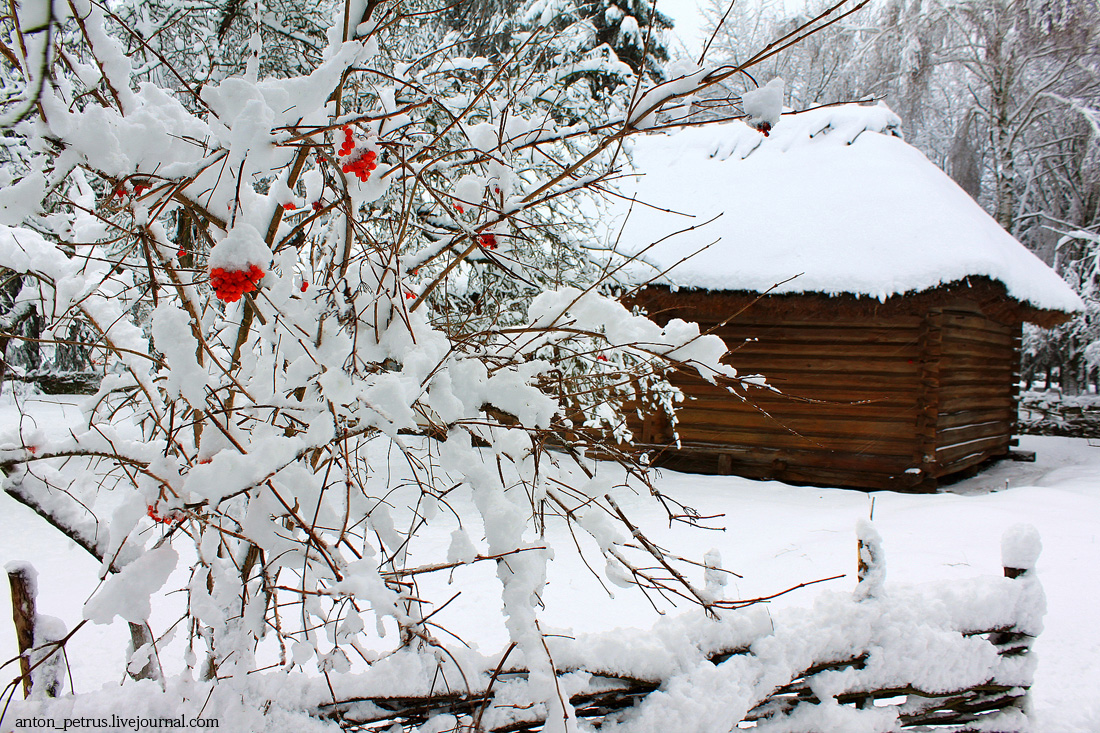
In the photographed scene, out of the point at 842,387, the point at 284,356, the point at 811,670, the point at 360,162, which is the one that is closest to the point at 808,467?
the point at 842,387

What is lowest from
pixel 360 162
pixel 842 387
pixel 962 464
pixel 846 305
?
pixel 962 464

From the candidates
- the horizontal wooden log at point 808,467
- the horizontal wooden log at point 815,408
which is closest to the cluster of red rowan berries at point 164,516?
the horizontal wooden log at point 808,467

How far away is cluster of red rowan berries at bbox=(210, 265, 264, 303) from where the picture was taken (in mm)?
1013

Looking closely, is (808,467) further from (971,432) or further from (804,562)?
(804,562)

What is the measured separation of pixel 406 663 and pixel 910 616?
1.54m

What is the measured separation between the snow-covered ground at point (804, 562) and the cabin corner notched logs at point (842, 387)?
0.57 meters

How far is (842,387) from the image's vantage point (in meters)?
7.37

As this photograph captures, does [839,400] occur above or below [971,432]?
above

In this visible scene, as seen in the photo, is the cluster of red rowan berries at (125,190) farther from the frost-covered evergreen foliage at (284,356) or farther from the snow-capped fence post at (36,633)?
the snow-capped fence post at (36,633)

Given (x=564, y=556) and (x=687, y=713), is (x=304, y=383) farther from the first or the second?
(x=564, y=556)

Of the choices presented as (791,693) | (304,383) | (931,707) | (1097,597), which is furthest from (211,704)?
(1097,597)

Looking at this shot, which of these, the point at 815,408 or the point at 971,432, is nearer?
the point at 815,408

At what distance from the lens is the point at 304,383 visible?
1271 mm

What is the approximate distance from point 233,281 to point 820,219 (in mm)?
7706
